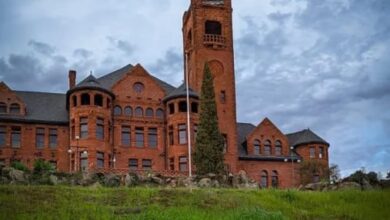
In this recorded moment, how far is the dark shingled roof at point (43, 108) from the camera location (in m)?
69.2

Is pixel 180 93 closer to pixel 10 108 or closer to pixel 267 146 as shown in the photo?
pixel 267 146

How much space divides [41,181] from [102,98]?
2419 centimetres

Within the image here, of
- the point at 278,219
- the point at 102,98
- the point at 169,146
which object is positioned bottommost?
the point at 278,219

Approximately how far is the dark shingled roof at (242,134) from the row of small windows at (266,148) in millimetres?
1337

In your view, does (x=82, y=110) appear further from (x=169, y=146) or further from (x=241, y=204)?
(x=241, y=204)

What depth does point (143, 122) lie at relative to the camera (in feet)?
233

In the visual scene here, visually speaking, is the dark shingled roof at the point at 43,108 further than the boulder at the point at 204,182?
Yes

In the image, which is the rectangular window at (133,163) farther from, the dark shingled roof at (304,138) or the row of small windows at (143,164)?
the dark shingled roof at (304,138)

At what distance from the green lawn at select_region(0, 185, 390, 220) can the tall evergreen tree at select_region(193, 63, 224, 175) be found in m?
21.0

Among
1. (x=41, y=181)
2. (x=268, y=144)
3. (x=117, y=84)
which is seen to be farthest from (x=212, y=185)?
(x=268, y=144)

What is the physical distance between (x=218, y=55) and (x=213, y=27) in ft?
12.8

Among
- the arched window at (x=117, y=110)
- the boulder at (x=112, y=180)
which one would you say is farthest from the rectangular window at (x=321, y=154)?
the boulder at (x=112, y=180)

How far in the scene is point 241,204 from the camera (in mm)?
35500

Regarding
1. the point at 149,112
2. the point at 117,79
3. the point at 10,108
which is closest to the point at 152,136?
the point at 149,112
